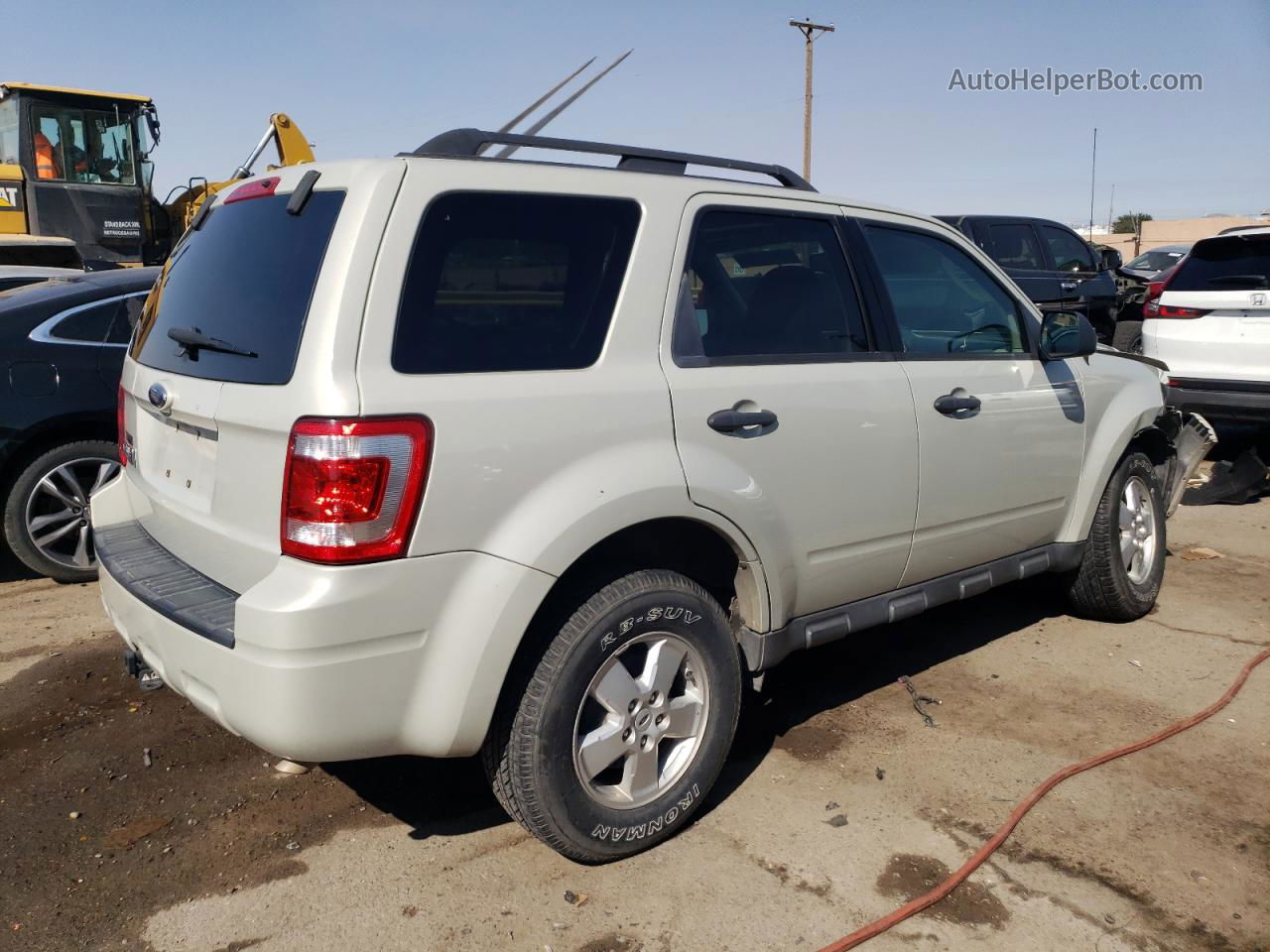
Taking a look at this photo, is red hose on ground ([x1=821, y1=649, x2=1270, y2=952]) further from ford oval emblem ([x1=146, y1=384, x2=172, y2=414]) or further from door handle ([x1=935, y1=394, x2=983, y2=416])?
ford oval emblem ([x1=146, y1=384, x2=172, y2=414])

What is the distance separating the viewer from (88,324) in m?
5.33

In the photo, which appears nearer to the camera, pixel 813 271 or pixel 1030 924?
pixel 1030 924

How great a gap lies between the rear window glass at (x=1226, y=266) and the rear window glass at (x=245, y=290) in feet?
24.0

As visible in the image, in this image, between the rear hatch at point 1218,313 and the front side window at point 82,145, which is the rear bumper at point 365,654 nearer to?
the rear hatch at point 1218,313

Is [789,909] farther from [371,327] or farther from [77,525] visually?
[77,525]

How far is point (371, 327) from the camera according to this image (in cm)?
242

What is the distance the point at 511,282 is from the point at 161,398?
1056 mm

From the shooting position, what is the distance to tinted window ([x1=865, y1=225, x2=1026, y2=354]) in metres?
3.72

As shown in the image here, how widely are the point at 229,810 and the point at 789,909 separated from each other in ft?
5.65

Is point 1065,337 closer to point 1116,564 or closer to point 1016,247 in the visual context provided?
point 1116,564

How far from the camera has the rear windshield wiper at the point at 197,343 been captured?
2.68 metres

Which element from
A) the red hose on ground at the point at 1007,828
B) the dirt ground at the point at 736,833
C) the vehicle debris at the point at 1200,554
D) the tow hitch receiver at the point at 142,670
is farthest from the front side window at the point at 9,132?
the red hose on ground at the point at 1007,828

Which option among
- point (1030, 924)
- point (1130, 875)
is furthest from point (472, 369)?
point (1130, 875)

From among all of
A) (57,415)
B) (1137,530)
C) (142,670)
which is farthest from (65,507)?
(1137,530)
